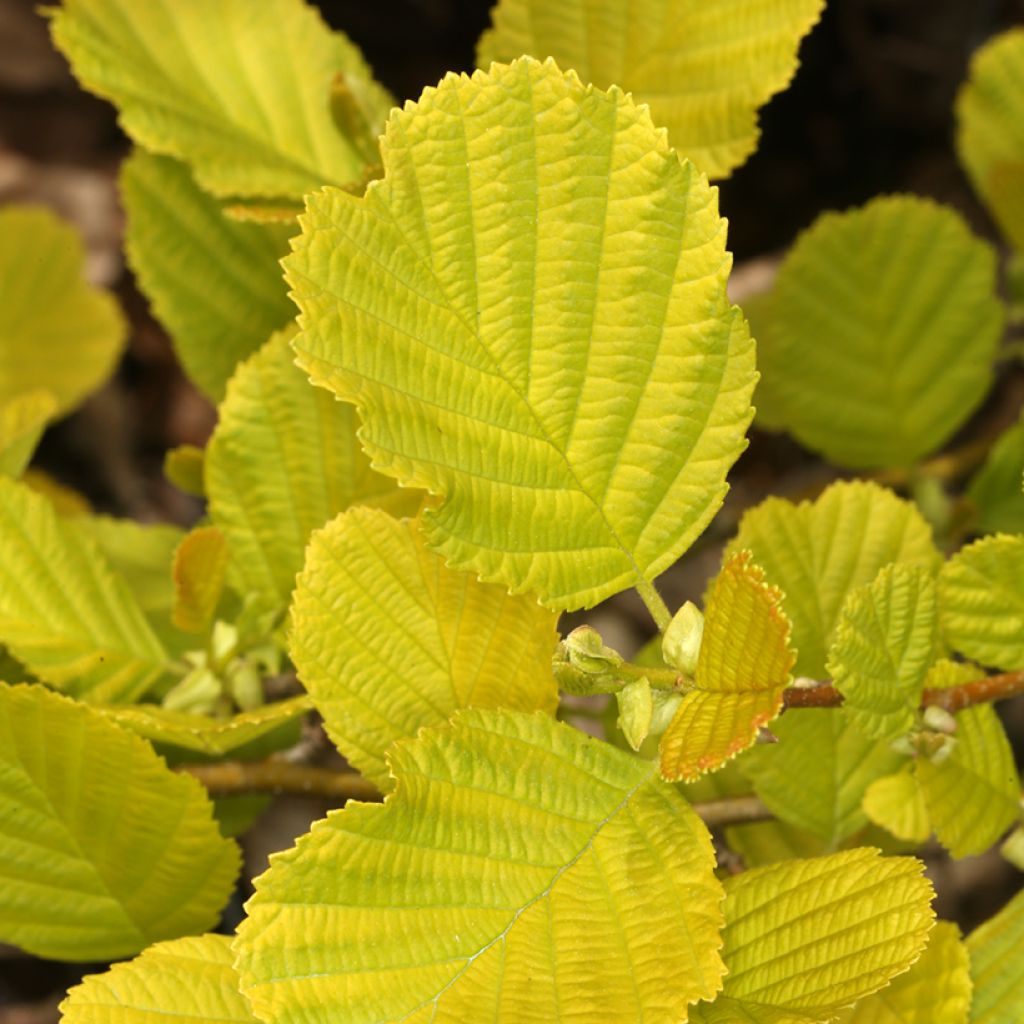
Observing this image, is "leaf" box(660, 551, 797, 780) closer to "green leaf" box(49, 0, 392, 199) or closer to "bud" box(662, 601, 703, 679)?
"bud" box(662, 601, 703, 679)

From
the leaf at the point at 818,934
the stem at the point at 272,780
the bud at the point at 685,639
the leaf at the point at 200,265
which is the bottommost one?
the stem at the point at 272,780

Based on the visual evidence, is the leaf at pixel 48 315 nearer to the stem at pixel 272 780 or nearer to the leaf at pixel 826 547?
the stem at pixel 272 780

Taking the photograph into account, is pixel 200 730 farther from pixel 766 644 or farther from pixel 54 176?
pixel 54 176

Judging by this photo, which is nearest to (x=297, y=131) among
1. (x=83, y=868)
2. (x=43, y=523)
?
(x=43, y=523)

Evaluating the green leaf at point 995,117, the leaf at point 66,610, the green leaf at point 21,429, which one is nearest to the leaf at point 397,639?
the leaf at point 66,610

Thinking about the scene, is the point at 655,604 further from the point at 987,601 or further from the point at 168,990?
the point at 168,990

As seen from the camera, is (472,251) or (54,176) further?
(54,176)

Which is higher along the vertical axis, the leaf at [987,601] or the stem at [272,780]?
the leaf at [987,601]

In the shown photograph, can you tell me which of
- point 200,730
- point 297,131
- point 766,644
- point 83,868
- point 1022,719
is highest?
point 297,131
